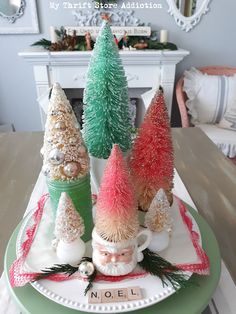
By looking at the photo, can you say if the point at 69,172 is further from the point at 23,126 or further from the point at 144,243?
the point at 23,126

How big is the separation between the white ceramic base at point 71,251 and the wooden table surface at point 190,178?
6.4 inches

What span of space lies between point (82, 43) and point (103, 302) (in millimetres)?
1748

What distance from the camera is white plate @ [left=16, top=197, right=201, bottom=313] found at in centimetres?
43

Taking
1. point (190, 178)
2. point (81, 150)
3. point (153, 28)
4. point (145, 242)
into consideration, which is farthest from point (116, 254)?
point (153, 28)

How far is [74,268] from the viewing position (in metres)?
0.49

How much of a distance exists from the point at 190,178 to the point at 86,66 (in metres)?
1.28

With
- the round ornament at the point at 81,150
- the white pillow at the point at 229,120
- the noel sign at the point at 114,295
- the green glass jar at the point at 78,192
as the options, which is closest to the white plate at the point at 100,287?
the noel sign at the point at 114,295

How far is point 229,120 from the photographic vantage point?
1789mm

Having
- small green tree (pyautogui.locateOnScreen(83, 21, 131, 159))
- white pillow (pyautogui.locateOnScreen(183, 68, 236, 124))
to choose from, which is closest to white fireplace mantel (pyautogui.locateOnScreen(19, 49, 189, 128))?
white pillow (pyautogui.locateOnScreen(183, 68, 236, 124))

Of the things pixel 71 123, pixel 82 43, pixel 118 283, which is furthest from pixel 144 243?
pixel 82 43

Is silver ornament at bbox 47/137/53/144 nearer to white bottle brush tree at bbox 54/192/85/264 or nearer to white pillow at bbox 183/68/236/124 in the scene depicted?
white bottle brush tree at bbox 54/192/85/264

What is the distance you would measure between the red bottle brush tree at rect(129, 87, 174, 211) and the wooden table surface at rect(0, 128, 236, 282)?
228 millimetres

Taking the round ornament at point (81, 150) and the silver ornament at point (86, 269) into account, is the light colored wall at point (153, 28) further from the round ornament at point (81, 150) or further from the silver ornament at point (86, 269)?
the silver ornament at point (86, 269)

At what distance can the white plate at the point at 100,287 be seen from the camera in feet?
1.42
